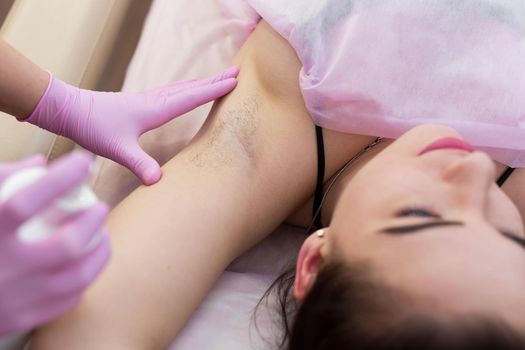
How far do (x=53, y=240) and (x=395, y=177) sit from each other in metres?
0.41

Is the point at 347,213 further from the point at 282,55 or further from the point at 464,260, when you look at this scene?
the point at 282,55

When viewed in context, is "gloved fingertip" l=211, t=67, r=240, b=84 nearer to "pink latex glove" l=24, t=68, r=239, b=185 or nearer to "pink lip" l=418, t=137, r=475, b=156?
"pink latex glove" l=24, t=68, r=239, b=185

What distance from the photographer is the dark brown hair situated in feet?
1.71

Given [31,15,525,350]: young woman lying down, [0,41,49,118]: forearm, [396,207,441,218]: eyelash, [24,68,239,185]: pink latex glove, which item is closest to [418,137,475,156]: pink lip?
[31,15,525,350]: young woman lying down

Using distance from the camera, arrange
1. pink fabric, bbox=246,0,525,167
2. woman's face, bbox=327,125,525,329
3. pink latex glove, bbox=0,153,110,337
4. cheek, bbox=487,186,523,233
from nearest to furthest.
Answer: pink latex glove, bbox=0,153,110,337
woman's face, bbox=327,125,525,329
cheek, bbox=487,186,523,233
pink fabric, bbox=246,0,525,167

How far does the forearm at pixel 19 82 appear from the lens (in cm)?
85

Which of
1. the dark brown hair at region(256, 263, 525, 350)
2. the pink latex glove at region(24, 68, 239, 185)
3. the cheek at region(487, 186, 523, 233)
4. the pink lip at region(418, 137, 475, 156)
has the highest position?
the pink lip at region(418, 137, 475, 156)

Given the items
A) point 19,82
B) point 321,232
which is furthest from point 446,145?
point 19,82

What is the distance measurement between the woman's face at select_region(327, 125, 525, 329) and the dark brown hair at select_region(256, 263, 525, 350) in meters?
0.01

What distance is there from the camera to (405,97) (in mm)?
852

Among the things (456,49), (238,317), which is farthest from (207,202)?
(456,49)

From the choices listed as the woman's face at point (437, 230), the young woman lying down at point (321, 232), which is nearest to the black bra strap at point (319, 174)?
the young woman lying down at point (321, 232)

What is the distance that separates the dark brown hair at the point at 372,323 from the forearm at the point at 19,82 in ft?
1.81

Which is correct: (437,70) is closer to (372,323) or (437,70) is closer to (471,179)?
(471,179)
